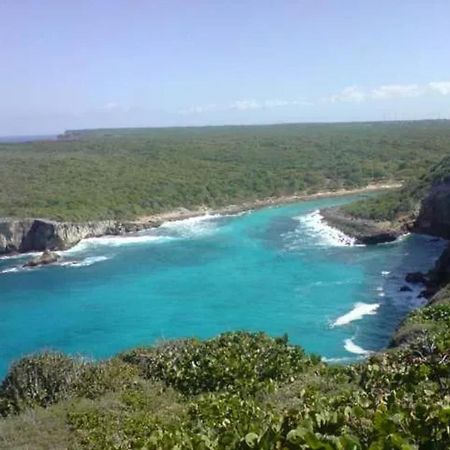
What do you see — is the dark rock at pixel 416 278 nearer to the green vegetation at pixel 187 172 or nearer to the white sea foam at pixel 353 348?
the white sea foam at pixel 353 348

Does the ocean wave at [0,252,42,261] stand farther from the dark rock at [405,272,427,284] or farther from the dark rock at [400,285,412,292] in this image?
the dark rock at [400,285,412,292]

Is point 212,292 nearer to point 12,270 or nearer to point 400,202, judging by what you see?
point 12,270

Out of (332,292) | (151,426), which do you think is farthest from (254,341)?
(332,292)

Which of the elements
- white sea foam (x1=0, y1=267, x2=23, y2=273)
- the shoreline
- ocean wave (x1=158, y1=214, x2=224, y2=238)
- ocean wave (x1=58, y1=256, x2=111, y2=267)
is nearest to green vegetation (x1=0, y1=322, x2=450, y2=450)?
ocean wave (x1=58, y1=256, x2=111, y2=267)

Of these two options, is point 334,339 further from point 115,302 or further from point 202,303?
point 115,302

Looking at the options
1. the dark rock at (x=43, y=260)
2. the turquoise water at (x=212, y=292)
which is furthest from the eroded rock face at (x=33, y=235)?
the dark rock at (x=43, y=260)

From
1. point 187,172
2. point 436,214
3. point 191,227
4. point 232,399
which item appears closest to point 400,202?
point 436,214

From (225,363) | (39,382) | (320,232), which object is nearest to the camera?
(225,363)
